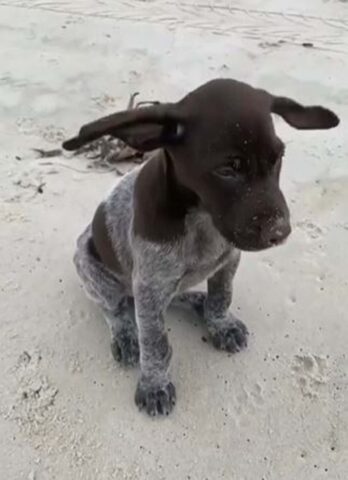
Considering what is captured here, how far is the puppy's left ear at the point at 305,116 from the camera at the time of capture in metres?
2.61

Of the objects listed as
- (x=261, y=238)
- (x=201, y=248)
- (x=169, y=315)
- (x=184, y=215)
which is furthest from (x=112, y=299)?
(x=261, y=238)

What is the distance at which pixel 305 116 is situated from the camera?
8.69ft

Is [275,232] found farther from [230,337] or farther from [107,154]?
[107,154]

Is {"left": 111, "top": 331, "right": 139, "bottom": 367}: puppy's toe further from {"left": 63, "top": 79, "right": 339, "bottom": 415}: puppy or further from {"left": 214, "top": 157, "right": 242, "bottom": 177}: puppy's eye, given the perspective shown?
{"left": 214, "top": 157, "right": 242, "bottom": 177}: puppy's eye

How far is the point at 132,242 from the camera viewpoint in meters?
2.88

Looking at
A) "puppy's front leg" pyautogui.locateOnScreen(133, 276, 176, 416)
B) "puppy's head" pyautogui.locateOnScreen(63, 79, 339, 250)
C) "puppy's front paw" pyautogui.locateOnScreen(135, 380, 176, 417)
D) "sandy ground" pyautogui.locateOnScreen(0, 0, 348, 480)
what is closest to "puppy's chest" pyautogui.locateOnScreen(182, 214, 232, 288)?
"puppy's front leg" pyautogui.locateOnScreen(133, 276, 176, 416)

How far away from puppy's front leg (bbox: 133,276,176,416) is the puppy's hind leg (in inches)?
7.3

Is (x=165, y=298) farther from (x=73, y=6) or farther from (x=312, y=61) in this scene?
(x=73, y=6)

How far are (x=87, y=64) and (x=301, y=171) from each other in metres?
1.77

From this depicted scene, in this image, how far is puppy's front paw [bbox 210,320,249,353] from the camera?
3348 millimetres

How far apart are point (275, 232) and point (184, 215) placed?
1.36 feet

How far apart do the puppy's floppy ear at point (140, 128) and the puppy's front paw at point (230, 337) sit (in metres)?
1.15

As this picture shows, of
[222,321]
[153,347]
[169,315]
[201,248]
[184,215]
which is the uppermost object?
[184,215]

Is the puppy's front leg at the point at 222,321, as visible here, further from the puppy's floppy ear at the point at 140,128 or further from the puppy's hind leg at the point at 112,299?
the puppy's floppy ear at the point at 140,128
